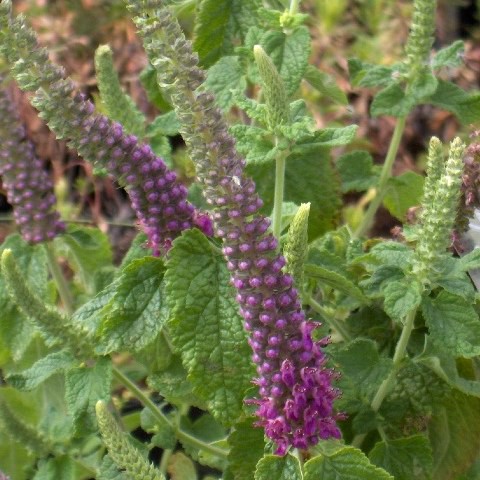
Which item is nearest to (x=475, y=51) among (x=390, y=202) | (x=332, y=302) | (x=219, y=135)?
(x=390, y=202)

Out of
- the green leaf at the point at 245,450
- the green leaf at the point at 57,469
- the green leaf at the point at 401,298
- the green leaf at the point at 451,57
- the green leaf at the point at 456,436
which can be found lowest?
the green leaf at the point at 456,436

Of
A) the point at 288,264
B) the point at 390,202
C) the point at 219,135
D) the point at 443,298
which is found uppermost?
the point at 219,135

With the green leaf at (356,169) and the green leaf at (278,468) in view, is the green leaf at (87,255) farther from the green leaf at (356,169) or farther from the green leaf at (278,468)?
the green leaf at (278,468)

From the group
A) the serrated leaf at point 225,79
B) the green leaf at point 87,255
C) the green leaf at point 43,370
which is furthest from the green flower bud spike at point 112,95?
the green leaf at point 43,370

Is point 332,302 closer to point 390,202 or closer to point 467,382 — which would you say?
point 467,382

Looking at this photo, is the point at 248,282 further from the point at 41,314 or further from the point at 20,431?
the point at 20,431
